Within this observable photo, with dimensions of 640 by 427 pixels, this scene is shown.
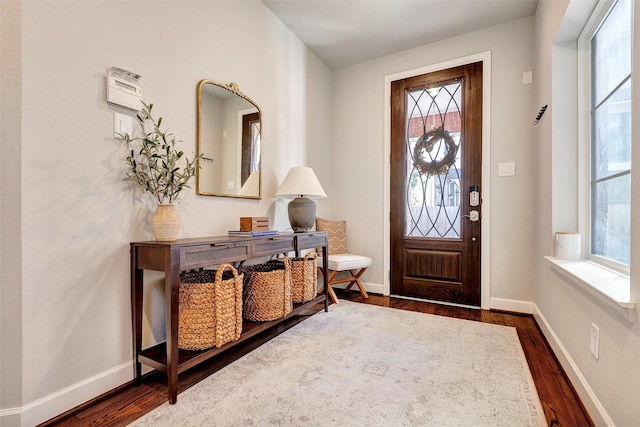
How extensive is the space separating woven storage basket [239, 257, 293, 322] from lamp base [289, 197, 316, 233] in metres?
0.55

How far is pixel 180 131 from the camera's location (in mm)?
1880

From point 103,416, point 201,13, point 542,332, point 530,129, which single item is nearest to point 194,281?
point 103,416

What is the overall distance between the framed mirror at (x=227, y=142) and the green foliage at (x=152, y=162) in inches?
11.1

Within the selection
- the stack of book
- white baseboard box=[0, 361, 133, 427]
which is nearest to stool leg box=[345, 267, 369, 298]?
the stack of book

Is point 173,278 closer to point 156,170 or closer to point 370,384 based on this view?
point 156,170

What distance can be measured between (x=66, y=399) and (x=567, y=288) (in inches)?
102

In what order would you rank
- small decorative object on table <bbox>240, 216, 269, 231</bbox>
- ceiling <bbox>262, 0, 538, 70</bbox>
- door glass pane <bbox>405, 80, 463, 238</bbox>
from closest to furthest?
1. small decorative object on table <bbox>240, 216, 269, 231</bbox>
2. ceiling <bbox>262, 0, 538, 70</bbox>
3. door glass pane <bbox>405, 80, 463, 238</bbox>

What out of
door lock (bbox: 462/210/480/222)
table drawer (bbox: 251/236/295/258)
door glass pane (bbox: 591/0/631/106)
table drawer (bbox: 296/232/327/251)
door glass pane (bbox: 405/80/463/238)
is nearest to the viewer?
door glass pane (bbox: 591/0/631/106)

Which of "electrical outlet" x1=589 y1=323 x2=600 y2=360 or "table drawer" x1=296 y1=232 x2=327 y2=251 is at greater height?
"table drawer" x1=296 y1=232 x2=327 y2=251

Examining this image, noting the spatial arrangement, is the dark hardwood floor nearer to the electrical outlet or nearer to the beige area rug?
the beige area rug

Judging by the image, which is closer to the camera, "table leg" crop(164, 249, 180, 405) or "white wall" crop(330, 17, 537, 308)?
"table leg" crop(164, 249, 180, 405)

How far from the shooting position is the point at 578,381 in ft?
4.75

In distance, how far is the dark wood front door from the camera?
296 centimetres

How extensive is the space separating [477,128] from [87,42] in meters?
3.06
